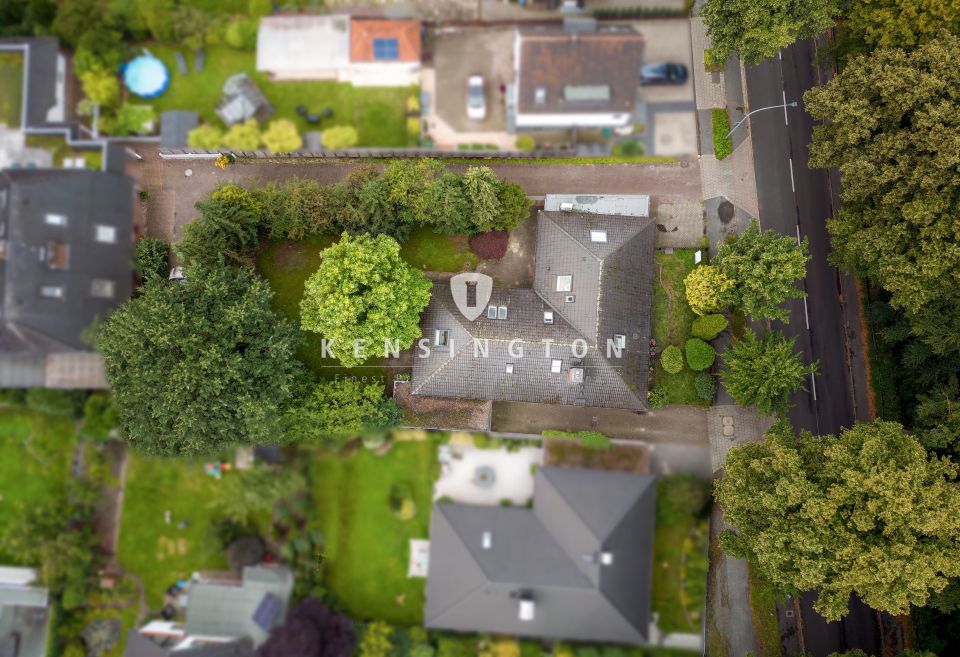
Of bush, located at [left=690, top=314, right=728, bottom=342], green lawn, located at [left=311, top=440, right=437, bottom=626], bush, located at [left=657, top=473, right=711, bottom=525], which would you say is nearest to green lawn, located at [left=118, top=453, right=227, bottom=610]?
green lawn, located at [left=311, top=440, right=437, bottom=626]

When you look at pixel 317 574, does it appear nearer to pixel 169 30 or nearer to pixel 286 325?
pixel 286 325

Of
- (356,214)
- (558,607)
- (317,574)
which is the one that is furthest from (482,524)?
(356,214)

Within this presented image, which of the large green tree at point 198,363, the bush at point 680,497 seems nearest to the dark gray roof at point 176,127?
the large green tree at point 198,363

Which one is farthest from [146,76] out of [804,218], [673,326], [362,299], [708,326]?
[804,218]

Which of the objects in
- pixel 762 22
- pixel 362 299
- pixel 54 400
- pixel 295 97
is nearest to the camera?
pixel 362 299

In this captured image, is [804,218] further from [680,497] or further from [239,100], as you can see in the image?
[239,100]

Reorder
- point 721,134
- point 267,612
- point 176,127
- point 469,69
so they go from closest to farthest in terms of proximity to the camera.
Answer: point 721,134 → point 267,612 → point 176,127 → point 469,69
